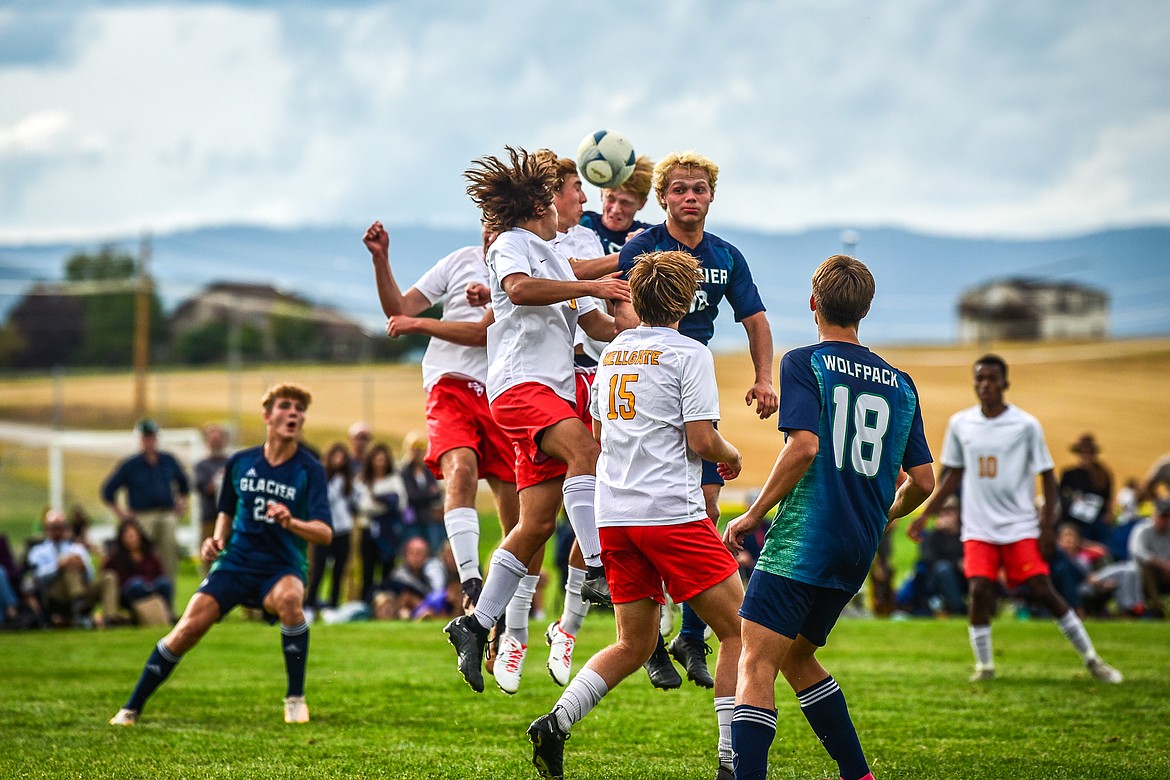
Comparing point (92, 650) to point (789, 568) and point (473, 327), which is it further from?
point (789, 568)

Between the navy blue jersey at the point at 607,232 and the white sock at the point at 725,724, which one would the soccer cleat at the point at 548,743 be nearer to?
the white sock at the point at 725,724

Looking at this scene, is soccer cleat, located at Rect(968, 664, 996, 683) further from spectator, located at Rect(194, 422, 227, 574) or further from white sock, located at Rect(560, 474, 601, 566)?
spectator, located at Rect(194, 422, 227, 574)

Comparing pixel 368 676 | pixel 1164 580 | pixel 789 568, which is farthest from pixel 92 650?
pixel 1164 580

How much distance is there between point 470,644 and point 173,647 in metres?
2.99

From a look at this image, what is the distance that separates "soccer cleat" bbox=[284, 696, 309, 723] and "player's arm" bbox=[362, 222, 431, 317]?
3027mm

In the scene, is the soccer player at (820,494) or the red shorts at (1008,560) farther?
the red shorts at (1008,560)

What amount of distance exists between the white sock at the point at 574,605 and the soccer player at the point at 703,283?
656mm

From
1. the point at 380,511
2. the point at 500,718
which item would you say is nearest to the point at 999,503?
the point at 500,718

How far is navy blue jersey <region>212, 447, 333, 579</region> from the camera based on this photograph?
370 inches

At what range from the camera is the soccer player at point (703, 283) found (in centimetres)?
723

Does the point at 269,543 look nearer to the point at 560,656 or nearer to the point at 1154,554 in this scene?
the point at 560,656

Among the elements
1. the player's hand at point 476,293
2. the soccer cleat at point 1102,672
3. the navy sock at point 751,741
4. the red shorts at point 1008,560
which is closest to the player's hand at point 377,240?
the player's hand at point 476,293

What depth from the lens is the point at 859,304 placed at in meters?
6.02

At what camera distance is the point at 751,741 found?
5809mm
